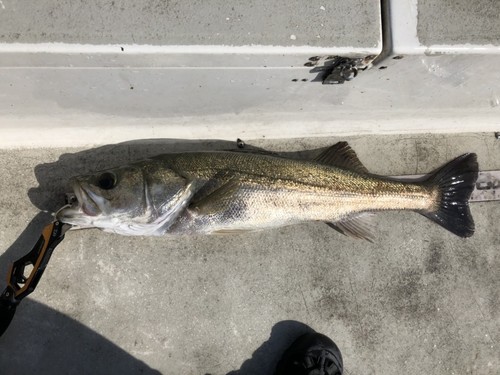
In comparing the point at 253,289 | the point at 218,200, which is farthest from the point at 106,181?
the point at 253,289

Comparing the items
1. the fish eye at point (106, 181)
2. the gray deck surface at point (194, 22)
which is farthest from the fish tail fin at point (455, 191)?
the fish eye at point (106, 181)

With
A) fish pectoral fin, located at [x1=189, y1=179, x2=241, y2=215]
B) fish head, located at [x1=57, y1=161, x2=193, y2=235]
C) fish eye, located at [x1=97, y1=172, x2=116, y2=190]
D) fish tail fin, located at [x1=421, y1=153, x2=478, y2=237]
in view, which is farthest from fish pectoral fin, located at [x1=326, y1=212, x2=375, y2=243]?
fish eye, located at [x1=97, y1=172, x2=116, y2=190]

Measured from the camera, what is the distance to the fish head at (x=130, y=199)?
2.25 metres

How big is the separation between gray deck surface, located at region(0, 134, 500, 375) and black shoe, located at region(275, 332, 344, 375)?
0.25ft

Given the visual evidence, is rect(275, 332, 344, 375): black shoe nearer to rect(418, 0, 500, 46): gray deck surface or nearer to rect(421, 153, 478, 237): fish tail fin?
rect(421, 153, 478, 237): fish tail fin

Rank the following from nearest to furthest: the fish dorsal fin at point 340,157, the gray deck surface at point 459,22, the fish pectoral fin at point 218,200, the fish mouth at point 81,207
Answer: the gray deck surface at point 459,22 < the fish mouth at point 81,207 < the fish pectoral fin at point 218,200 < the fish dorsal fin at point 340,157

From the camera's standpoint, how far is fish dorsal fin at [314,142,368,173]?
2.76 m

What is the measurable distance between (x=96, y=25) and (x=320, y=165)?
1.55m

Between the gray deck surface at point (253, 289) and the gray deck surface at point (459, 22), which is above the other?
the gray deck surface at point (459, 22)

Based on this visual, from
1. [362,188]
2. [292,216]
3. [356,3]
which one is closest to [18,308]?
[292,216]

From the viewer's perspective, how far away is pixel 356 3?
2.04 meters

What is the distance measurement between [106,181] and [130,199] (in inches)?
6.8

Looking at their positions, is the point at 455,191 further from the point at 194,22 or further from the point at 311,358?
the point at 194,22

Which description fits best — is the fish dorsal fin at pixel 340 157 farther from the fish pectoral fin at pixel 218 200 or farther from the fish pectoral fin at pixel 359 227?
the fish pectoral fin at pixel 218 200
